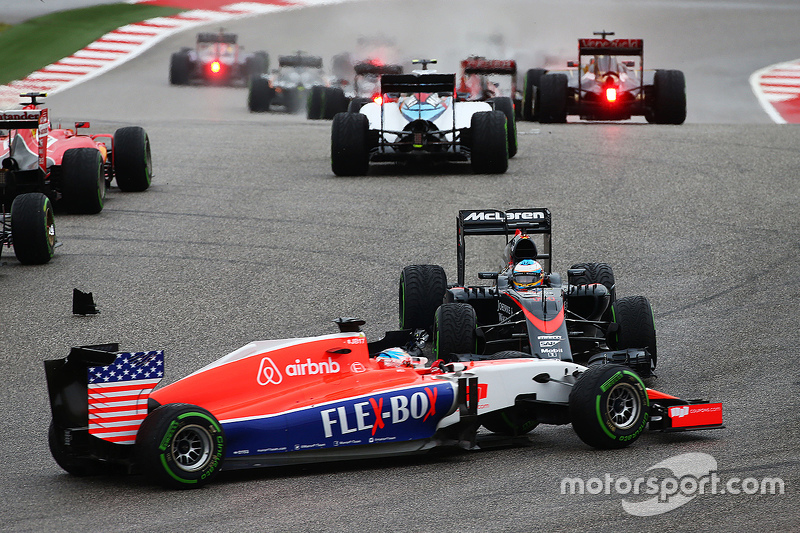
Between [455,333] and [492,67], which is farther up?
[492,67]

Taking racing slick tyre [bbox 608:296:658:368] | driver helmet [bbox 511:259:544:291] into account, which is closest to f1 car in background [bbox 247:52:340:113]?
driver helmet [bbox 511:259:544:291]

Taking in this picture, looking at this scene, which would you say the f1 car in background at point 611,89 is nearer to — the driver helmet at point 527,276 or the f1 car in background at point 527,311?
the f1 car in background at point 527,311

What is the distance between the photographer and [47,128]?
15297 mm

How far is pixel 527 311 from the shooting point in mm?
9336

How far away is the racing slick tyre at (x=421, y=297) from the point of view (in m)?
10.8

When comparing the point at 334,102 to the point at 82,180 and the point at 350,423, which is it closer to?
the point at 82,180

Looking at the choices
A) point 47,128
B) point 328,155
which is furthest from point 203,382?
point 328,155

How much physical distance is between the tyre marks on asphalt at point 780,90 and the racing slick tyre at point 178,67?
52.0ft

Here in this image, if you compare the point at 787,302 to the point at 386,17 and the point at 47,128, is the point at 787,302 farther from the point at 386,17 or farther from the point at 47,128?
the point at 386,17

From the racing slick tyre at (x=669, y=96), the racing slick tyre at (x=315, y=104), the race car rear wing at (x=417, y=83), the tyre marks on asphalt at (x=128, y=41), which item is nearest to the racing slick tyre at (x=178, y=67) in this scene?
the tyre marks on asphalt at (x=128, y=41)

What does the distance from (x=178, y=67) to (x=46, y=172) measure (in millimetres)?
18377

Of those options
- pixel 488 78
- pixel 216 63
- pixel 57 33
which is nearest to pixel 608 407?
pixel 488 78

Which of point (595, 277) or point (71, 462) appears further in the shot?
point (595, 277)

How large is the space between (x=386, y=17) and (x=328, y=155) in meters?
17.8
